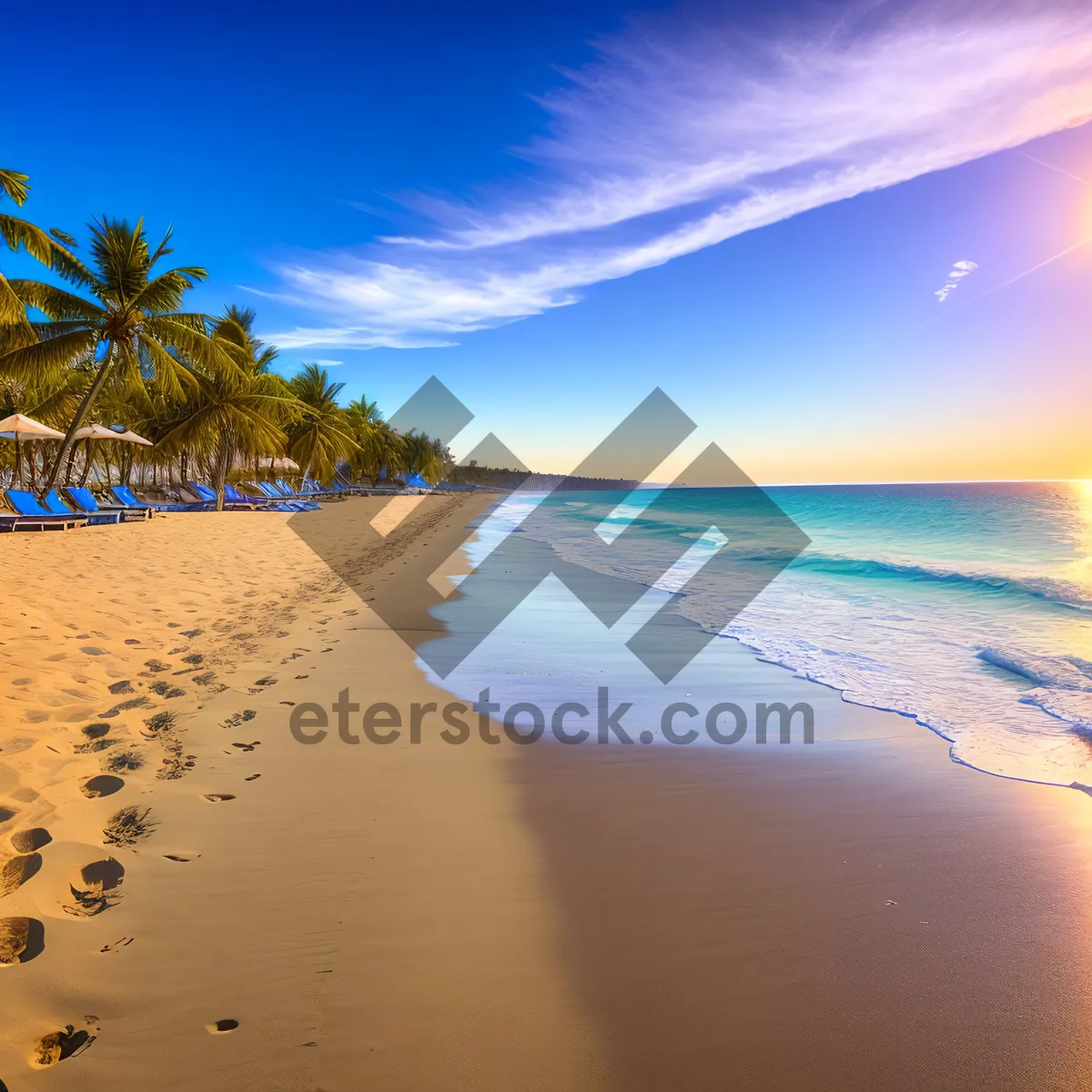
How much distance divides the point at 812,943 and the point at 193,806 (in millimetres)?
2456

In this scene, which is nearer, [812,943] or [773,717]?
[812,943]

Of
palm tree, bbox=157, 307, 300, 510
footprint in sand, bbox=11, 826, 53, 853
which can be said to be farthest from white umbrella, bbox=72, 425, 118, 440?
footprint in sand, bbox=11, 826, 53, 853

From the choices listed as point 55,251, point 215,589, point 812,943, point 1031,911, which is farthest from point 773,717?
point 55,251

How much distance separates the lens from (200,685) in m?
4.33

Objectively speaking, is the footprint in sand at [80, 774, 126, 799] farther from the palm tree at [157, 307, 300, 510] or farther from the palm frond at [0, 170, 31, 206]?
the palm tree at [157, 307, 300, 510]

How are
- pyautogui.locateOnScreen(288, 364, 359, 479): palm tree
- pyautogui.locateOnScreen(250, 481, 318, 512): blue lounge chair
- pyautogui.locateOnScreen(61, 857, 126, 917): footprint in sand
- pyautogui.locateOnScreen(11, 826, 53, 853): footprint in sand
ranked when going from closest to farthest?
pyautogui.locateOnScreen(61, 857, 126, 917): footprint in sand → pyautogui.locateOnScreen(11, 826, 53, 853): footprint in sand → pyautogui.locateOnScreen(250, 481, 318, 512): blue lounge chair → pyautogui.locateOnScreen(288, 364, 359, 479): palm tree

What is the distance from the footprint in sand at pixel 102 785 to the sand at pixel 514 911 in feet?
0.07

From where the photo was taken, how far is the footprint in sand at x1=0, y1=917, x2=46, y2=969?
1805 mm

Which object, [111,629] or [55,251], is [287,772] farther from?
[55,251]

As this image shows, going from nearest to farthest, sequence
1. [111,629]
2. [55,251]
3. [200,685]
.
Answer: [200,685]
[111,629]
[55,251]

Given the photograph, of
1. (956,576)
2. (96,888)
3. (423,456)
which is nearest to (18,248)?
(96,888)

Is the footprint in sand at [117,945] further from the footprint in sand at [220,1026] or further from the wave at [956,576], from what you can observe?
the wave at [956,576]

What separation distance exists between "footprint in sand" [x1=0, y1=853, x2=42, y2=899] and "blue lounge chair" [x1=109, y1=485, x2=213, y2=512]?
21.6 meters

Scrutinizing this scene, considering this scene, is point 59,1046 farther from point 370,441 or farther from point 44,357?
point 370,441
